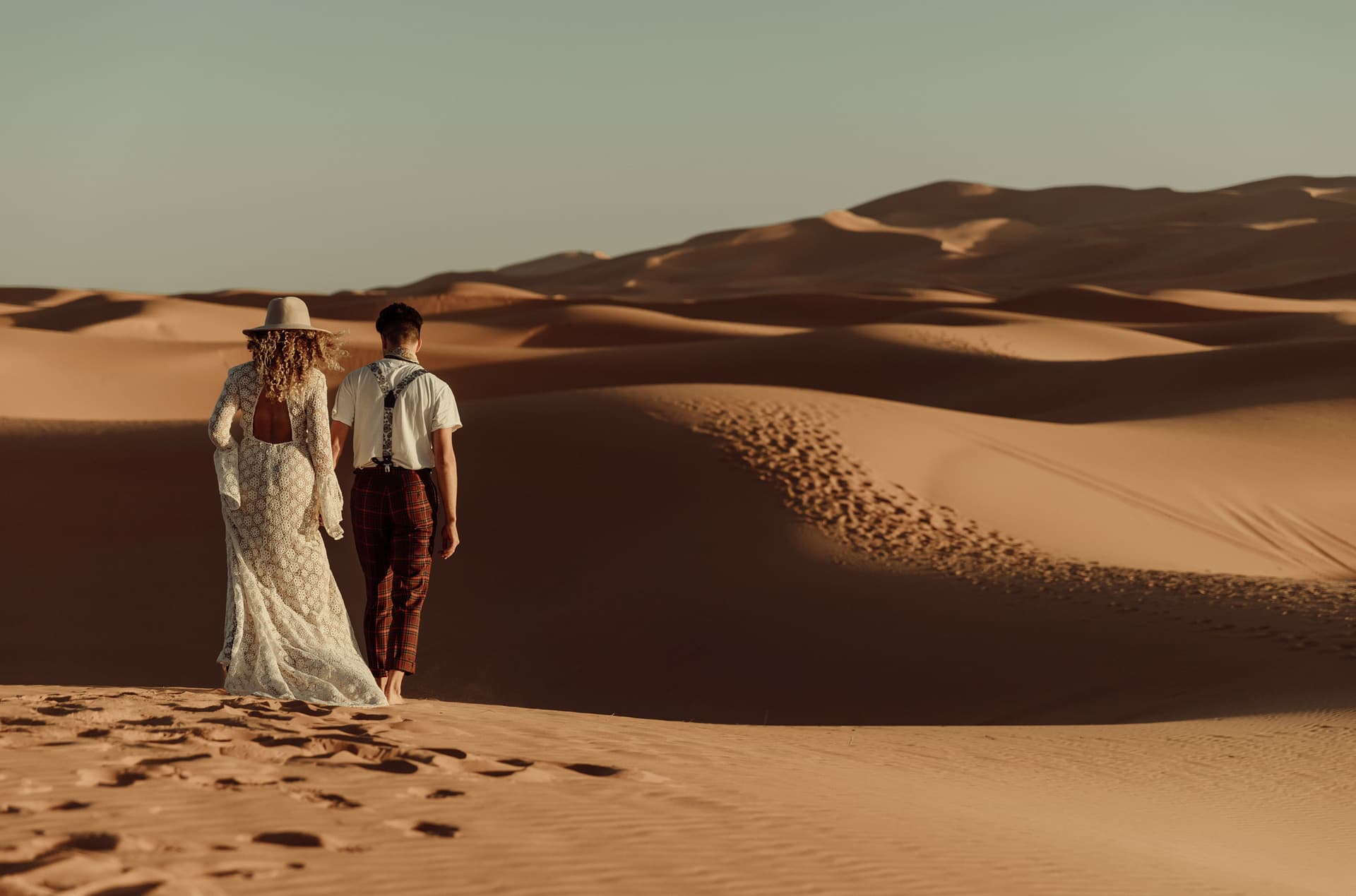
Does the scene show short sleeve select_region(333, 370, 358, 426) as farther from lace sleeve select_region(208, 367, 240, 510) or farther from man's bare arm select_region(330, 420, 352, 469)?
lace sleeve select_region(208, 367, 240, 510)

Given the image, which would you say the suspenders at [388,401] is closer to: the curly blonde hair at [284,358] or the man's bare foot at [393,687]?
the curly blonde hair at [284,358]

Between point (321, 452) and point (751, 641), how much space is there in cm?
699

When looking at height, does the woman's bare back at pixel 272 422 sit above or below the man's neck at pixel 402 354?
below

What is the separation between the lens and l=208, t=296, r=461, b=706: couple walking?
637 cm

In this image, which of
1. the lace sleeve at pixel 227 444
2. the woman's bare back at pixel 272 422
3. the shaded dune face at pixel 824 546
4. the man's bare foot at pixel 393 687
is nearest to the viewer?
the lace sleeve at pixel 227 444

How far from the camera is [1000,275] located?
293 feet

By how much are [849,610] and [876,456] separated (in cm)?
455

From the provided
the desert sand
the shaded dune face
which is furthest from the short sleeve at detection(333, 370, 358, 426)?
the shaded dune face

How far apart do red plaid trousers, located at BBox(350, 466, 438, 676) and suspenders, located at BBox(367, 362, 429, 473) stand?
0.06m

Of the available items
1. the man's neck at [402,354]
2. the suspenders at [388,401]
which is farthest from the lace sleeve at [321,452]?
the man's neck at [402,354]

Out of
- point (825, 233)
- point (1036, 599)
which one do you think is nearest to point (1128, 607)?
point (1036, 599)

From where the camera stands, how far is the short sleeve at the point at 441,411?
645 cm

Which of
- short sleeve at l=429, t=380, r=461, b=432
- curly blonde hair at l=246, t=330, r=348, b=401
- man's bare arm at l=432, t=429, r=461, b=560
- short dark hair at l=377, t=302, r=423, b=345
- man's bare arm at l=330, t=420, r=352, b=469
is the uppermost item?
short dark hair at l=377, t=302, r=423, b=345

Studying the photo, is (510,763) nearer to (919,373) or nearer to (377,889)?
(377,889)
